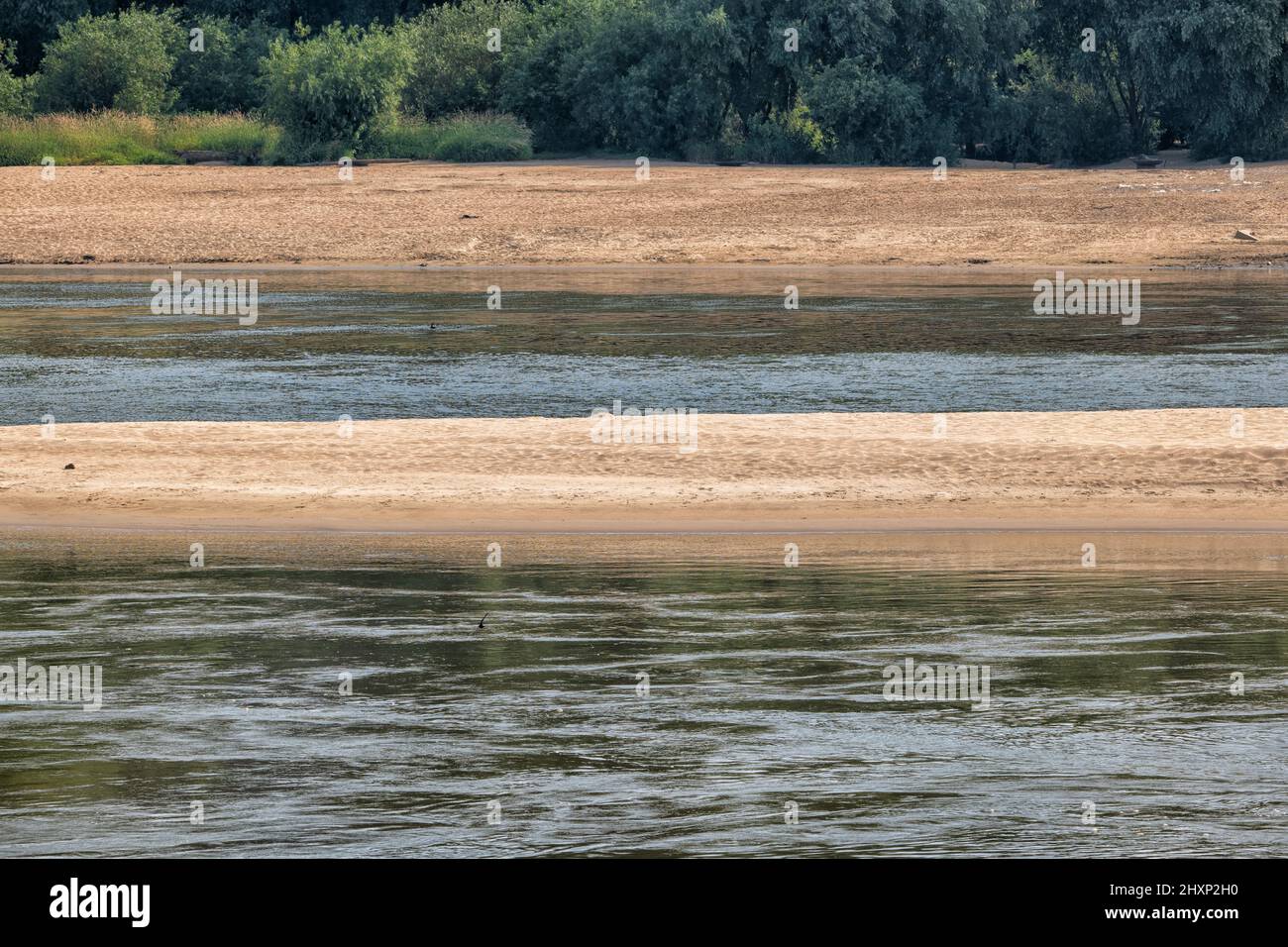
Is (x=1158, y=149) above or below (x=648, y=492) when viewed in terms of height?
above

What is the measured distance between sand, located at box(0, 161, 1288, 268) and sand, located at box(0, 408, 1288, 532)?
72.4ft

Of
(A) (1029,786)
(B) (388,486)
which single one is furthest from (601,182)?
(A) (1029,786)

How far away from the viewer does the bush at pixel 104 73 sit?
6075cm

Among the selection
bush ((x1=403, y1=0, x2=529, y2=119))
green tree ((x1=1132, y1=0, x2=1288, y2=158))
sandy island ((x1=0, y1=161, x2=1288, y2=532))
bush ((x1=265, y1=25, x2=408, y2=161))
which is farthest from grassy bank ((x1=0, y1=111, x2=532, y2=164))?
sandy island ((x1=0, y1=161, x2=1288, y2=532))

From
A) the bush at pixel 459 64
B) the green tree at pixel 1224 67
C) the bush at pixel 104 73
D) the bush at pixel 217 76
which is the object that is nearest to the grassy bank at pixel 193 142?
the bush at pixel 104 73

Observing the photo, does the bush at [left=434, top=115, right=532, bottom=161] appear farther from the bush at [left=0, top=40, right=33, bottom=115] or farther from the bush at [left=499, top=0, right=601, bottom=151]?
the bush at [left=0, top=40, right=33, bottom=115]

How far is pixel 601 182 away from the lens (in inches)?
1946

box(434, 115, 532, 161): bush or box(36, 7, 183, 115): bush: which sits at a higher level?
box(36, 7, 183, 115): bush

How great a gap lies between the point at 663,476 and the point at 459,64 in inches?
1803

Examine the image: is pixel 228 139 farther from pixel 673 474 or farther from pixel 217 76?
pixel 673 474

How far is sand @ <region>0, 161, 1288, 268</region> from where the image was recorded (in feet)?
142
